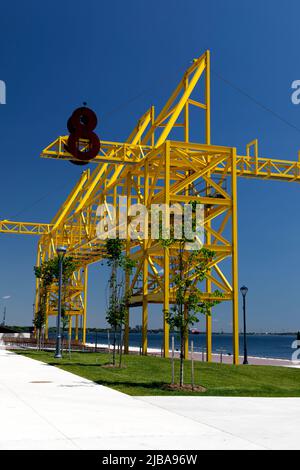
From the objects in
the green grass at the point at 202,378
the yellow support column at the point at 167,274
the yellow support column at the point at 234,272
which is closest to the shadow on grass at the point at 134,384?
the green grass at the point at 202,378

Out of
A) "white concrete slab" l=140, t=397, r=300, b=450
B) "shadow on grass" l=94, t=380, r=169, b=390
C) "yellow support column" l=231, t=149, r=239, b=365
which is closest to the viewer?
"white concrete slab" l=140, t=397, r=300, b=450

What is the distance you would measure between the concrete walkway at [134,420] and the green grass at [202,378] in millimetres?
1418

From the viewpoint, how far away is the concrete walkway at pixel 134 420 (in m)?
8.45

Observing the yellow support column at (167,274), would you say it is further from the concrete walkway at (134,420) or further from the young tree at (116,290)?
the concrete walkway at (134,420)

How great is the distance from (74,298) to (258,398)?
61952 mm

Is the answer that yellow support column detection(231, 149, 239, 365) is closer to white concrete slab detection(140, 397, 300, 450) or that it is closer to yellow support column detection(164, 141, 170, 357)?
yellow support column detection(164, 141, 170, 357)

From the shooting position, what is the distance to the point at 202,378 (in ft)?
65.7

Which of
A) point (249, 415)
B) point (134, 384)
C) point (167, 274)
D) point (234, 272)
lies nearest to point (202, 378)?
point (134, 384)

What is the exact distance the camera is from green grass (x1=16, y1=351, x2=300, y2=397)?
16844 millimetres

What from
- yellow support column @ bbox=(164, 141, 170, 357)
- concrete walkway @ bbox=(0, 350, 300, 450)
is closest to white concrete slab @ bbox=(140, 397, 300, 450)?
concrete walkway @ bbox=(0, 350, 300, 450)

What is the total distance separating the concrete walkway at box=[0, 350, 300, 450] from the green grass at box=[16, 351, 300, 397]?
1418 millimetres

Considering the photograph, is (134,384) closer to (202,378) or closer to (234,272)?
(202,378)

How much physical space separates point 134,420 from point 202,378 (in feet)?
32.4

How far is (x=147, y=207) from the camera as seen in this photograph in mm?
36094
